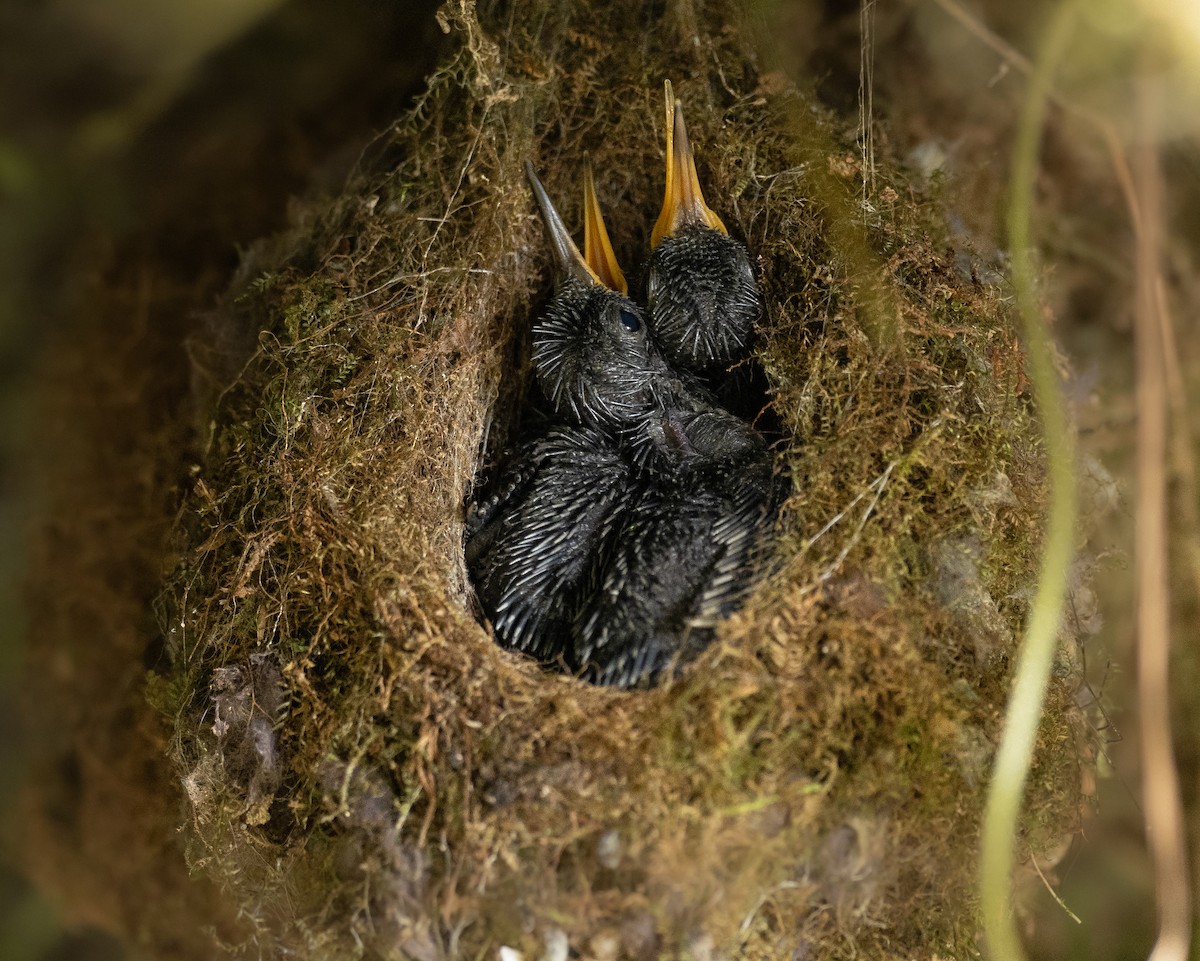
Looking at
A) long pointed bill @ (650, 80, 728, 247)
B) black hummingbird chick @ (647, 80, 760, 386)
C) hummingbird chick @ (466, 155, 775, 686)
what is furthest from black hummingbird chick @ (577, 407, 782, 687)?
long pointed bill @ (650, 80, 728, 247)

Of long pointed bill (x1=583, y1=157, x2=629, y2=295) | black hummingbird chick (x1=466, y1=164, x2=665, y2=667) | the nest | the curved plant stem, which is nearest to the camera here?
the nest

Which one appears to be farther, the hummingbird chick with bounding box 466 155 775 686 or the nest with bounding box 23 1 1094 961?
the hummingbird chick with bounding box 466 155 775 686

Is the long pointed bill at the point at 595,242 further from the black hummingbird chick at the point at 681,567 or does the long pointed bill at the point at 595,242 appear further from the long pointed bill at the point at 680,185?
the black hummingbird chick at the point at 681,567

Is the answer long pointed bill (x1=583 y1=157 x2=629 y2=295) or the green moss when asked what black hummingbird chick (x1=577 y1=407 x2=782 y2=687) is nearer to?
the green moss

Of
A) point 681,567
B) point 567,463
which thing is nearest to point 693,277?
point 567,463

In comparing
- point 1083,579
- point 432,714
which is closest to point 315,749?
point 432,714

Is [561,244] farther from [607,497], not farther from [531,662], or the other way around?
[531,662]

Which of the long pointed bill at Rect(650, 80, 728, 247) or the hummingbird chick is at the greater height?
the long pointed bill at Rect(650, 80, 728, 247)
